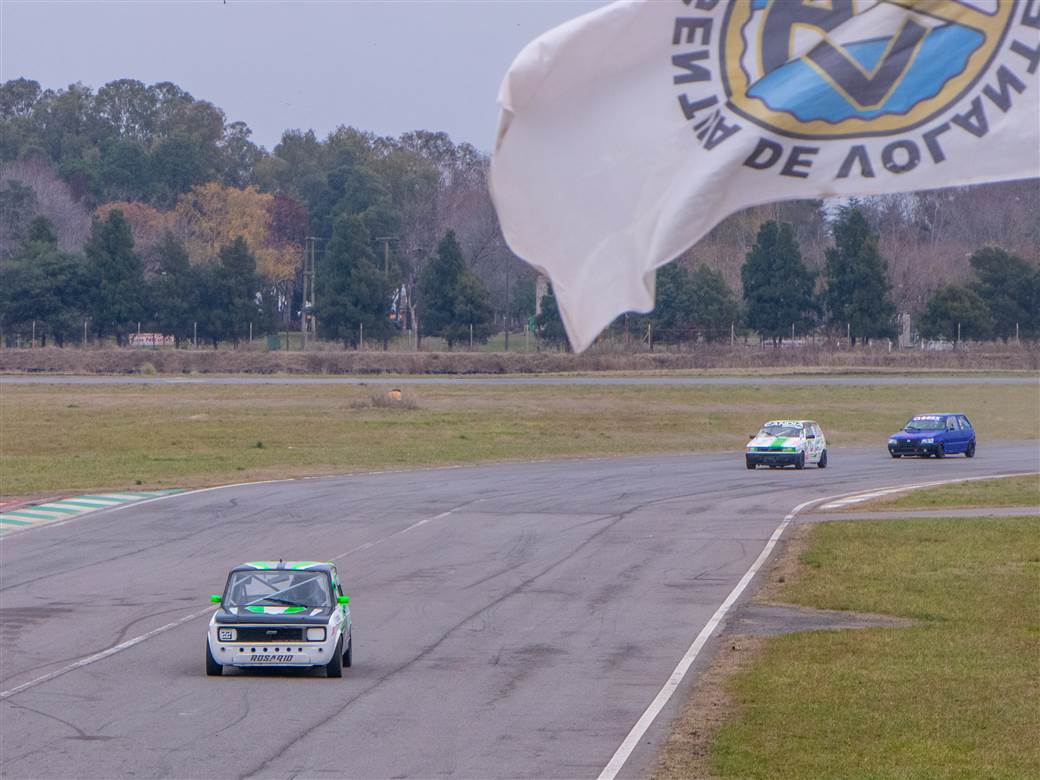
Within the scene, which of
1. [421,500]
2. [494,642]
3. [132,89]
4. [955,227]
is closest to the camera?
[494,642]

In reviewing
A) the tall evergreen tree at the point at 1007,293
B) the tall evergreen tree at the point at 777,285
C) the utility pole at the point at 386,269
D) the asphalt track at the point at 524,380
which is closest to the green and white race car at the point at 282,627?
the tall evergreen tree at the point at 777,285

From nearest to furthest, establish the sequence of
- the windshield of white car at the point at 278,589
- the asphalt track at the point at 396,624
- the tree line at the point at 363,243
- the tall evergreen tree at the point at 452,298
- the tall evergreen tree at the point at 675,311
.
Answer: the asphalt track at the point at 396,624 → the windshield of white car at the point at 278,589 → the tree line at the point at 363,243 → the tall evergreen tree at the point at 675,311 → the tall evergreen tree at the point at 452,298

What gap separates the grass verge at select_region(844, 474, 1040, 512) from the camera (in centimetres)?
3525

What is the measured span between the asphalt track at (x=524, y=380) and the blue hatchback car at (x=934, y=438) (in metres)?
25.6

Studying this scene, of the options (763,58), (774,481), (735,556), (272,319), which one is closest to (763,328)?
(774,481)

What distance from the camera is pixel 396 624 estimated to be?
1984 cm

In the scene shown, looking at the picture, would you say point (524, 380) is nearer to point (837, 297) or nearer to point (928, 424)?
point (928, 424)

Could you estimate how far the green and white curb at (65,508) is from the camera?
32.0 meters

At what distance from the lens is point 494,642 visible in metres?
18.4

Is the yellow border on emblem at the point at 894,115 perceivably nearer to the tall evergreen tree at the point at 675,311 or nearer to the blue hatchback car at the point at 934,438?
the tall evergreen tree at the point at 675,311

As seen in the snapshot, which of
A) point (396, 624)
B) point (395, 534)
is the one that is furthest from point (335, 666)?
point (395, 534)

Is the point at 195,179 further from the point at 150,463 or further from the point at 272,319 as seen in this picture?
the point at 150,463

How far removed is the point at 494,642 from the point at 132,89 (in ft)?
439

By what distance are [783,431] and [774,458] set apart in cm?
147
